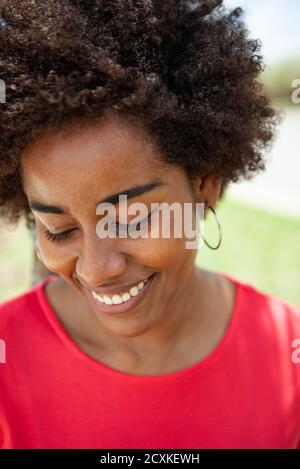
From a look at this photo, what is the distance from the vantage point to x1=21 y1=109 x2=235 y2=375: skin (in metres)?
1.62

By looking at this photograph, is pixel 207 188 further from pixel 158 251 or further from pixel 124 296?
pixel 124 296

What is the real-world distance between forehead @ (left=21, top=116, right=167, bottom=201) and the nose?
0.51ft

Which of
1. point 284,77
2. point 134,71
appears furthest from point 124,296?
point 284,77

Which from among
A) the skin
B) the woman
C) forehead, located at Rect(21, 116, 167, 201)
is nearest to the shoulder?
the woman

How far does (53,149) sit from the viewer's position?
1649mm

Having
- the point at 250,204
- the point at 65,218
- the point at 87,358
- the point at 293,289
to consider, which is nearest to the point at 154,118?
the point at 65,218

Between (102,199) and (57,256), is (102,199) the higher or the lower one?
the higher one

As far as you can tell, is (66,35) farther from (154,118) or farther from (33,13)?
(154,118)

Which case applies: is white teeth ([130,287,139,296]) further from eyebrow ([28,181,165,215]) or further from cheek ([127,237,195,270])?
eyebrow ([28,181,165,215])

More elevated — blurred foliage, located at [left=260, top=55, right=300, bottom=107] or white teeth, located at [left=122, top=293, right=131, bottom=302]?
blurred foliage, located at [left=260, top=55, right=300, bottom=107]

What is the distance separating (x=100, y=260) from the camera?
1.68 m

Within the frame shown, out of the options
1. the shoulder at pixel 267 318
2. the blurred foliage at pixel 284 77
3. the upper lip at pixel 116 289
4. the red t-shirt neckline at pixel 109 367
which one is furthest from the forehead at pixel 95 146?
the blurred foliage at pixel 284 77

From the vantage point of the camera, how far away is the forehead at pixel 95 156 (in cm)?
161

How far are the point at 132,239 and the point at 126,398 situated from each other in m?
0.64
